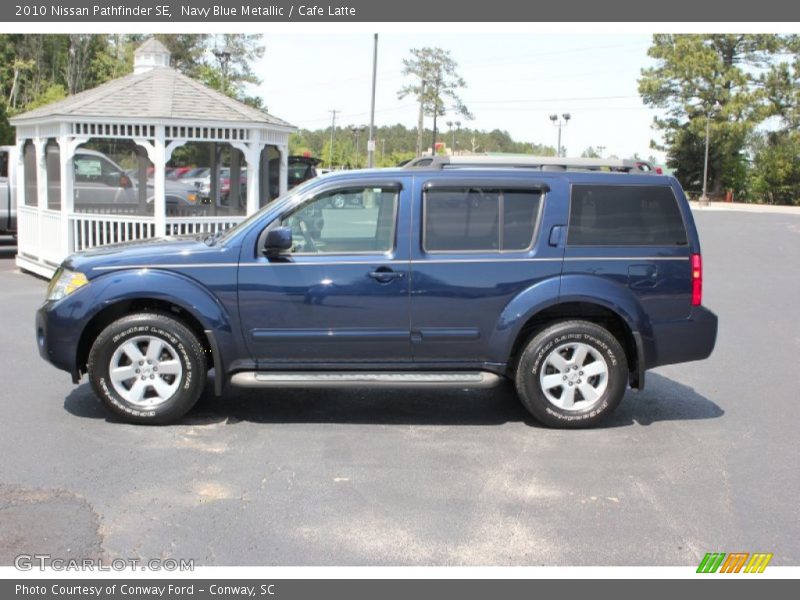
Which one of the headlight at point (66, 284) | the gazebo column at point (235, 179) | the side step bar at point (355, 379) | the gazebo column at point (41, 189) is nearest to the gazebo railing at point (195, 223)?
the gazebo column at point (235, 179)

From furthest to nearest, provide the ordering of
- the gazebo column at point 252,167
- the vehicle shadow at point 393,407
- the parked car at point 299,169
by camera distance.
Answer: the parked car at point 299,169, the gazebo column at point 252,167, the vehicle shadow at point 393,407

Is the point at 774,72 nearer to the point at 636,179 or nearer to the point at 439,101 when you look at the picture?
the point at 439,101

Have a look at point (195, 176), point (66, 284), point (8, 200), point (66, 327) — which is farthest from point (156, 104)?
point (66, 327)

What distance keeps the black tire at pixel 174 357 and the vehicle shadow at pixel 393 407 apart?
9.6 inches

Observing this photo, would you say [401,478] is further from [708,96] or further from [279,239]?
[708,96]

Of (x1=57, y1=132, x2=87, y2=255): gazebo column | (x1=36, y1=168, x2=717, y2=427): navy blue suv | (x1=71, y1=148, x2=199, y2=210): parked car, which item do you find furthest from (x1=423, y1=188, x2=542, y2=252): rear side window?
(x1=71, y1=148, x2=199, y2=210): parked car

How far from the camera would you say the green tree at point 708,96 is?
62.2 m

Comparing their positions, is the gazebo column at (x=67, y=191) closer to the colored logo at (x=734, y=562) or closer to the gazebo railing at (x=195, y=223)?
the gazebo railing at (x=195, y=223)

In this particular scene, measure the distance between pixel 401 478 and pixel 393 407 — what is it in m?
1.66

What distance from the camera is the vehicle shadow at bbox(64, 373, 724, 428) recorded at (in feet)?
21.9

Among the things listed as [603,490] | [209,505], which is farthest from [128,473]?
[603,490]

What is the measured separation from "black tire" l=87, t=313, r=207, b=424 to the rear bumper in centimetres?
339

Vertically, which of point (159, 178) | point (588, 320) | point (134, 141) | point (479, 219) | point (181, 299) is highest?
point (134, 141)

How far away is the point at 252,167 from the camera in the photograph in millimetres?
13805
